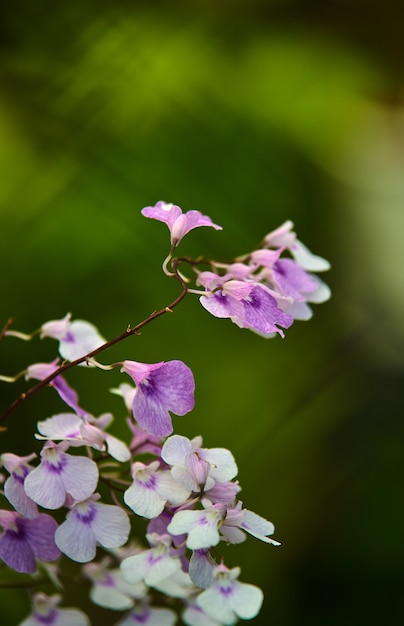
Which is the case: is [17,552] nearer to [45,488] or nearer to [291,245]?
[45,488]

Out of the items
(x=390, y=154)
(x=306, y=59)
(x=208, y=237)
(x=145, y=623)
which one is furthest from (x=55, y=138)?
(x=145, y=623)

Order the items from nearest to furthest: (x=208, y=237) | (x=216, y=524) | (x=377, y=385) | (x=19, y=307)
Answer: (x=216, y=524) → (x=19, y=307) → (x=208, y=237) → (x=377, y=385)

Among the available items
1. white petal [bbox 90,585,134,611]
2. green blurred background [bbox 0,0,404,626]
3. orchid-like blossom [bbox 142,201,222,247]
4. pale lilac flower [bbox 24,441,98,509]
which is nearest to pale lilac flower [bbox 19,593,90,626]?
white petal [bbox 90,585,134,611]

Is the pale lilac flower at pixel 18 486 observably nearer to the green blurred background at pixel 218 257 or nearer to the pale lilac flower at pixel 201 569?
the pale lilac flower at pixel 201 569

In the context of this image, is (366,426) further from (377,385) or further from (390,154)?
(390,154)

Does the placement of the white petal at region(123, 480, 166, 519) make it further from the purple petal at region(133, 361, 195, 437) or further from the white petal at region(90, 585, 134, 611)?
the white petal at region(90, 585, 134, 611)

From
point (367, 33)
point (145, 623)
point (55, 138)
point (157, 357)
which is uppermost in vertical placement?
point (367, 33)
